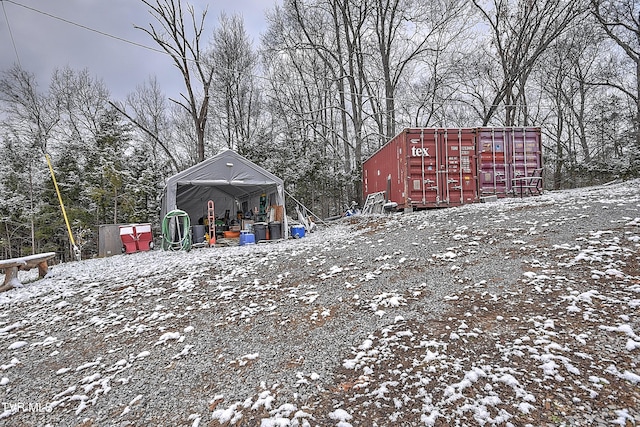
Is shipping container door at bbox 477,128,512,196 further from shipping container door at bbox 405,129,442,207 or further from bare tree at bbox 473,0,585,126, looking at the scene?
bare tree at bbox 473,0,585,126

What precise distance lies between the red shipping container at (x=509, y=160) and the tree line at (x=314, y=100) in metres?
7.11

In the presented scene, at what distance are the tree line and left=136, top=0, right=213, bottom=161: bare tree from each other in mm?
60

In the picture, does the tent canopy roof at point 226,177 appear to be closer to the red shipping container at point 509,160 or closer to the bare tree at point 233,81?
the red shipping container at point 509,160

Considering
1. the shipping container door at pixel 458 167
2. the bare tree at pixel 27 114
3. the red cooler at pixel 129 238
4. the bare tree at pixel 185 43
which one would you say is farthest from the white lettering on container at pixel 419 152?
the bare tree at pixel 27 114

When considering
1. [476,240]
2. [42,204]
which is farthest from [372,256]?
[42,204]

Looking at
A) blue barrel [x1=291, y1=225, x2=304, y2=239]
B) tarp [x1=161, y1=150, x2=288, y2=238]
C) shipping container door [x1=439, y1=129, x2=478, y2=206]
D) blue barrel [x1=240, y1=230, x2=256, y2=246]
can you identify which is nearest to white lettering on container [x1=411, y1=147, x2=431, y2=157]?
shipping container door [x1=439, y1=129, x2=478, y2=206]

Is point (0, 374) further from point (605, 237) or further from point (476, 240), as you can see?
point (605, 237)

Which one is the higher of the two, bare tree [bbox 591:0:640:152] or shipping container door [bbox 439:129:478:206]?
bare tree [bbox 591:0:640:152]

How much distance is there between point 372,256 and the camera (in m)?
5.21

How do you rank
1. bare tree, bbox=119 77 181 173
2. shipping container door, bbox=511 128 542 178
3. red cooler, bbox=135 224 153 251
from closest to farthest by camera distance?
shipping container door, bbox=511 128 542 178
red cooler, bbox=135 224 153 251
bare tree, bbox=119 77 181 173

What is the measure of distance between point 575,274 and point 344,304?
254cm

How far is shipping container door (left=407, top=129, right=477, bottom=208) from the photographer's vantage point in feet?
29.5

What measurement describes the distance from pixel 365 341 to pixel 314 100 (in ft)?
63.9

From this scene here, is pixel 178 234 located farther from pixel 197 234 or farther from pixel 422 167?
pixel 422 167
